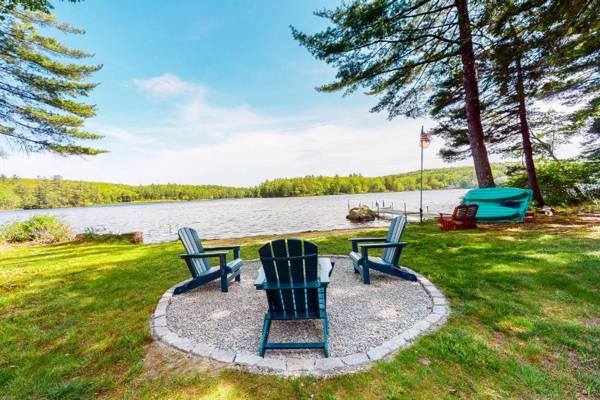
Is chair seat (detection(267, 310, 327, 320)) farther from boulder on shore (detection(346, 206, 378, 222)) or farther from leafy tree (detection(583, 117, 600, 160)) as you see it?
boulder on shore (detection(346, 206, 378, 222))

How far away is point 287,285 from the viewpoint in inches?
93.2

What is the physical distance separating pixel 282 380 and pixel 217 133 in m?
18.7

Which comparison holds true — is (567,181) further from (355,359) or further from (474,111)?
(355,359)

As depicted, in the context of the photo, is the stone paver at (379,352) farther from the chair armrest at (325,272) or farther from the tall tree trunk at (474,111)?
the tall tree trunk at (474,111)

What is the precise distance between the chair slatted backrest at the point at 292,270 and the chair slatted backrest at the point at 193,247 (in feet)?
5.80

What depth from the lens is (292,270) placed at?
2.37m

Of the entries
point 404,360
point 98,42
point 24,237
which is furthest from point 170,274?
point 24,237

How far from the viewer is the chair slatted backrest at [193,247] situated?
3.57 m

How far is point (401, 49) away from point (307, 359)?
8.79 metres

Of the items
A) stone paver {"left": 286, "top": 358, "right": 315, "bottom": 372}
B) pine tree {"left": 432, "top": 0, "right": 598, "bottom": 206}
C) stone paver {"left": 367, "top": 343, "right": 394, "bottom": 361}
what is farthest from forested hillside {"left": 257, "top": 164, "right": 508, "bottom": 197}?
stone paver {"left": 286, "top": 358, "right": 315, "bottom": 372}

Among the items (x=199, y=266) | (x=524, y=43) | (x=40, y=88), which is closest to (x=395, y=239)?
(x=199, y=266)

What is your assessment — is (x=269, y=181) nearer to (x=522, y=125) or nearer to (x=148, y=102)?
(x=148, y=102)

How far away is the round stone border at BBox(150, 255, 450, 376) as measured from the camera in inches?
73.6

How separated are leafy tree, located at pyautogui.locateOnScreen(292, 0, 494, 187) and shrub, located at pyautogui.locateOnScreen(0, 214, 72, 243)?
13753 millimetres
